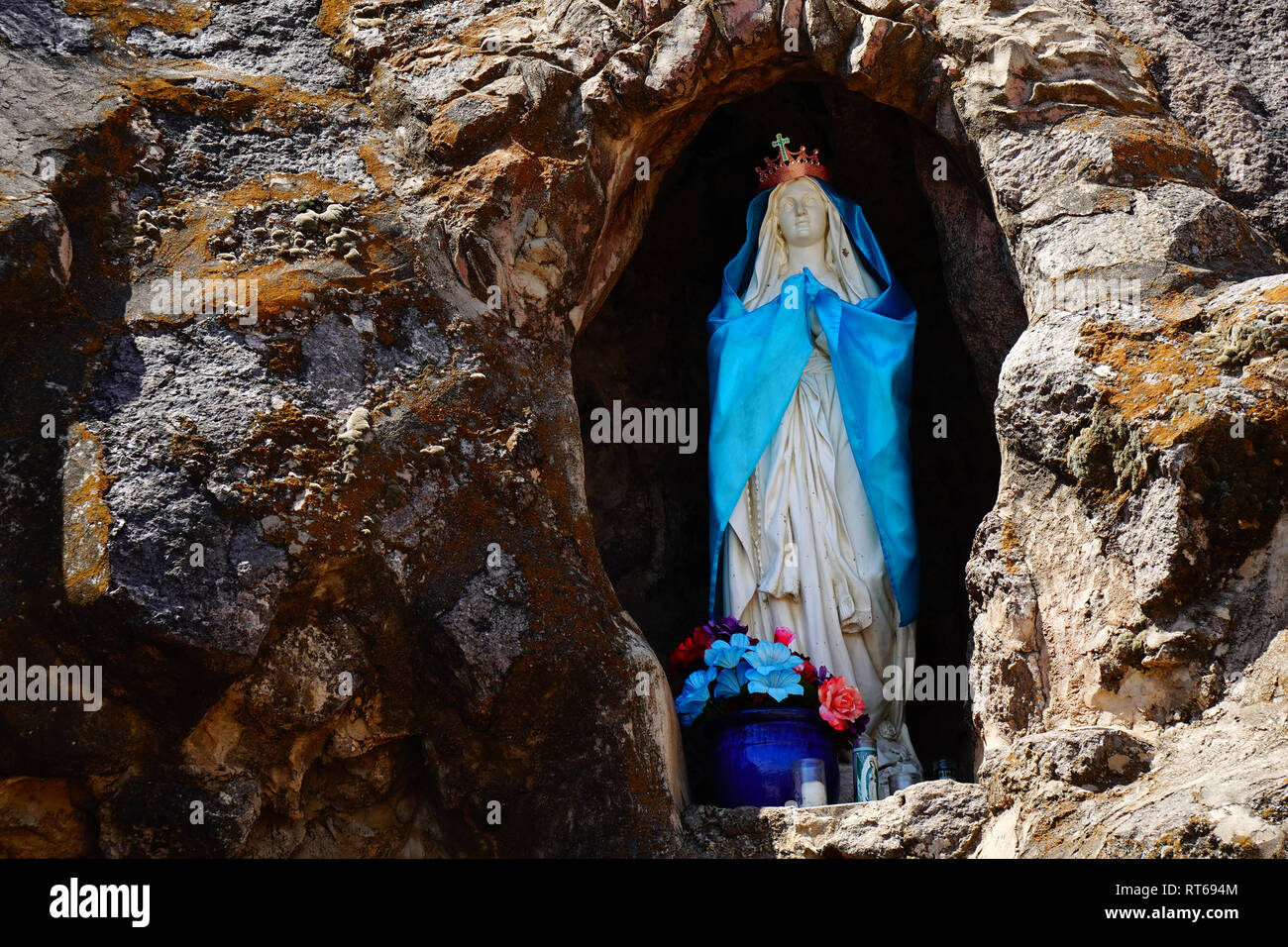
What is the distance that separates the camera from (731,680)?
5723 mm

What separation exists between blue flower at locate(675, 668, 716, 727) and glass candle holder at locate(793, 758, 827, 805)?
0.43 metres

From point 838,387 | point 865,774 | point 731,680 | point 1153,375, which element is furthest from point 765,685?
point 1153,375

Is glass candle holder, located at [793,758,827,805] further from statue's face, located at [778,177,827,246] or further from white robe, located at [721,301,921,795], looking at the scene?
statue's face, located at [778,177,827,246]

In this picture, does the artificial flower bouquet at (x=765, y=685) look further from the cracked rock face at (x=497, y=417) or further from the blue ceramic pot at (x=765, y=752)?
the cracked rock face at (x=497, y=417)

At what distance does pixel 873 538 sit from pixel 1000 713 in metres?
1.21

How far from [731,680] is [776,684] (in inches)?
7.5

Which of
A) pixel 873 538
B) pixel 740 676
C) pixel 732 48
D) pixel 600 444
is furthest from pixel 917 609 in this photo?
pixel 732 48

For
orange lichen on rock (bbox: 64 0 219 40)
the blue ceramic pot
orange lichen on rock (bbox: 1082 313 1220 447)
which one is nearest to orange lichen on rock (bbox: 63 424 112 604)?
orange lichen on rock (bbox: 64 0 219 40)

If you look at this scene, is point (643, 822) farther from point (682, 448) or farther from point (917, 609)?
point (682, 448)

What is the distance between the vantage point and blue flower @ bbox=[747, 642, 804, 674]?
563 centimetres

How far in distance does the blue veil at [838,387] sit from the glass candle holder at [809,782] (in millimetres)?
870

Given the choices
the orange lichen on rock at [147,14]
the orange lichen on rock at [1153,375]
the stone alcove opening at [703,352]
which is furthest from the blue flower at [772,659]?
the orange lichen on rock at [147,14]

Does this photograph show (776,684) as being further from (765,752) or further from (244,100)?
(244,100)

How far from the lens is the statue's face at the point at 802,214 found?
6867 millimetres
